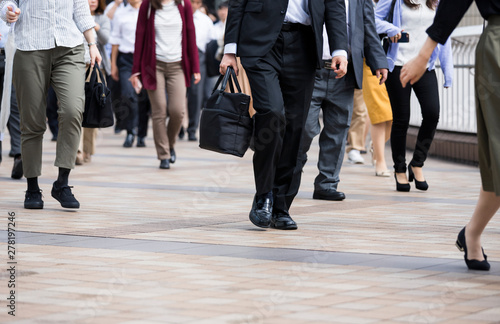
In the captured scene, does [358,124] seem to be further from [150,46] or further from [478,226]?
[478,226]

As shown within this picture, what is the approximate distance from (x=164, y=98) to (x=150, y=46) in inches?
23.7

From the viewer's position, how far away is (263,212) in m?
6.20

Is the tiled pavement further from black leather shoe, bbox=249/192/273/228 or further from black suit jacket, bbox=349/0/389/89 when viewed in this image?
black suit jacket, bbox=349/0/389/89

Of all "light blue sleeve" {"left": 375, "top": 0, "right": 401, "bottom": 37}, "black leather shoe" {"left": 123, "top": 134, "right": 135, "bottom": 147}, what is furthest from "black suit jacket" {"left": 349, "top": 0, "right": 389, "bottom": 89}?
"black leather shoe" {"left": 123, "top": 134, "right": 135, "bottom": 147}

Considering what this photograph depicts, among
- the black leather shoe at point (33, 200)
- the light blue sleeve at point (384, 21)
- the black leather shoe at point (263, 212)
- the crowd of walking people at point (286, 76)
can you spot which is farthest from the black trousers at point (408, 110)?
the black leather shoe at point (33, 200)

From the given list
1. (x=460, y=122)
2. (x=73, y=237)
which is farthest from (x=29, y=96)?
(x=460, y=122)

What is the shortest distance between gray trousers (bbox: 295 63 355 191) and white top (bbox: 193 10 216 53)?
7900mm

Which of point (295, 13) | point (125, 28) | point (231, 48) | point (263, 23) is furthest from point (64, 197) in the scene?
point (125, 28)

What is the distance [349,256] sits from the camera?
208 inches

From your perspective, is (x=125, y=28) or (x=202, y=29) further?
(x=202, y=29)

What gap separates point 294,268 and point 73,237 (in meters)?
1.62

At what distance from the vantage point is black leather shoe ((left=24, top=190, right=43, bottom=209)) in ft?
24.0

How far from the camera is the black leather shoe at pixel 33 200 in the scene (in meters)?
7.30

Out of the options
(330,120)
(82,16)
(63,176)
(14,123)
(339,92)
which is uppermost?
(82,16)
